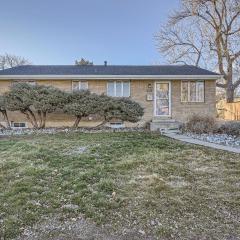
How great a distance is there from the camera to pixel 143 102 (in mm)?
16422

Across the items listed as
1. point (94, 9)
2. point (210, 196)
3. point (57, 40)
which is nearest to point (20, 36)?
point (57, 40)

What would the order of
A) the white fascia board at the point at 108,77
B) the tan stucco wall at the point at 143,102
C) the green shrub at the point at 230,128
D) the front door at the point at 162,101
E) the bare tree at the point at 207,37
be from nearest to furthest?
the green shrub at the point at 230,128
the white fascia board at the point at 108,77
the tan stucco wall at the point at 143,102
the front door at the point at 162,101
the bare tree at the point at 207,37

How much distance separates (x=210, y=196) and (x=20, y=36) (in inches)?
694

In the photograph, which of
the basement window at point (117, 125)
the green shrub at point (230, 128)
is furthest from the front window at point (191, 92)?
the green shrub at point (230, 128)

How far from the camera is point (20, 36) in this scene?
63.6 feet

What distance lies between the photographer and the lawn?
12.3 ft

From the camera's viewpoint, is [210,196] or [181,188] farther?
[181,188]

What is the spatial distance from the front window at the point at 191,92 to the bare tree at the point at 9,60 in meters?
22.9

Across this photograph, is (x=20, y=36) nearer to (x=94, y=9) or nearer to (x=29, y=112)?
(x=94, y=9)

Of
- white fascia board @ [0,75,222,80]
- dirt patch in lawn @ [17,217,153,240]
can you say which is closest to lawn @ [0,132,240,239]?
dirt patch in lawn @ [17,217,153,240]

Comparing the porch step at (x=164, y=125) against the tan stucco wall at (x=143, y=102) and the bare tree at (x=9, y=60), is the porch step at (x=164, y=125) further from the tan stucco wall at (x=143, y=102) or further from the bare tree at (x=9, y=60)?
the bare tree at (x=9, y=60)

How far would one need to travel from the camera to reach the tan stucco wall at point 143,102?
16109mm

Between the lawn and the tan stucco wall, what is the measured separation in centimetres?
858

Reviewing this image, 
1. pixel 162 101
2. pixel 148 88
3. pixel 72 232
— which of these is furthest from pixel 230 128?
pixel 72 232
